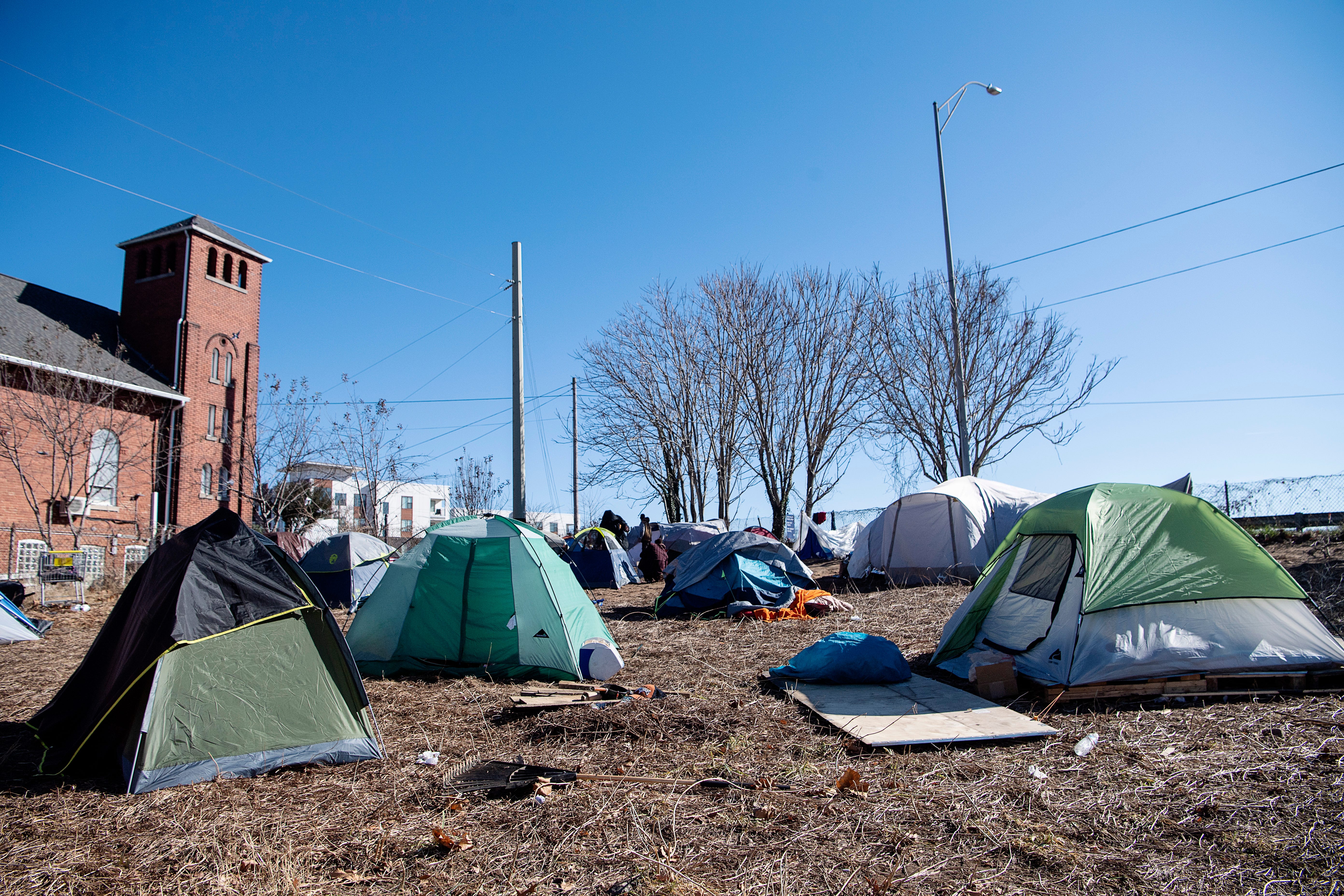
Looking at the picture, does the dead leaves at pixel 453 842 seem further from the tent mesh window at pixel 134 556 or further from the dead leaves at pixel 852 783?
the tent mesh window at pixel 134 556

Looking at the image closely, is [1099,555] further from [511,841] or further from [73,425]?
[73,425]

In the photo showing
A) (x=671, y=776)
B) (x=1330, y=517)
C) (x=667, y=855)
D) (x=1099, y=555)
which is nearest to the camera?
(x=667, y=855)

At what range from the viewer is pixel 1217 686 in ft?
18.6

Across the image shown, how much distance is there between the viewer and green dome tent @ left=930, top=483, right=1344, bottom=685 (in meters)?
5.71

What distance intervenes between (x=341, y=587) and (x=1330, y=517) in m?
19.4

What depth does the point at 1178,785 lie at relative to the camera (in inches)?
162

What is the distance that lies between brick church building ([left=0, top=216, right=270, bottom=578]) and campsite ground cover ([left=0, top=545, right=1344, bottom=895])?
16.8 meters

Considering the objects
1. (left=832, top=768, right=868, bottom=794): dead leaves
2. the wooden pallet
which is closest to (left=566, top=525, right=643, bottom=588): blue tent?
the wooden pallet

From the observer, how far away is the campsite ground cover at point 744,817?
3.29m

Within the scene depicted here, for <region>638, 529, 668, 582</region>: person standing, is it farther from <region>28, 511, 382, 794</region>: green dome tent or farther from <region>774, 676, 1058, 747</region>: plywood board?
<region>28, 511, 382, 794</region>: green dome tent

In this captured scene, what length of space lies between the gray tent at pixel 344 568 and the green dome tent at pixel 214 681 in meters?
8.63

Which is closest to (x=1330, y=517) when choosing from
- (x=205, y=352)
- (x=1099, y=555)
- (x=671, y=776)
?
(x=1099, y=555)

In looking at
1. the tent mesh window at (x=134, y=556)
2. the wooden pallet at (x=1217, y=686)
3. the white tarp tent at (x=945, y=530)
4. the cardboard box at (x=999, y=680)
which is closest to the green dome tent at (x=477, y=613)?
the cardboard box at (x=999, y=680)

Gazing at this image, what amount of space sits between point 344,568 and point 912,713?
11435mm
